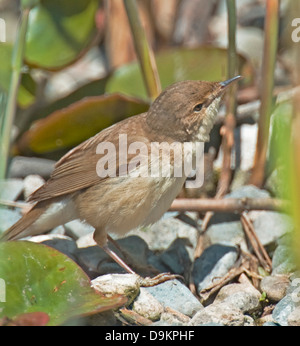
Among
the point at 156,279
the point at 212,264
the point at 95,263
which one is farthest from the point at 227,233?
the point at 95,263

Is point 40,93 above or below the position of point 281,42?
below

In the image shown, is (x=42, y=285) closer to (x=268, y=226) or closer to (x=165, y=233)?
(x=165, y=233)

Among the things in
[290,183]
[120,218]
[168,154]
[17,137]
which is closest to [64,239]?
[120,218]

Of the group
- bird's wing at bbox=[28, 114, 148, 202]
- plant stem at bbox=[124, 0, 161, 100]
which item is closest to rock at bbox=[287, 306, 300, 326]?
bird's wing at bbox=[28, 114, 148, 202]

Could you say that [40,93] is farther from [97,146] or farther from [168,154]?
[168,154]

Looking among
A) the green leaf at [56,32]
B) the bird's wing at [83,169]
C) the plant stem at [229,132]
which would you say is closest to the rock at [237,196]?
the plant stem at [229,132]

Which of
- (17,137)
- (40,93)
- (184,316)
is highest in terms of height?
(40,93)

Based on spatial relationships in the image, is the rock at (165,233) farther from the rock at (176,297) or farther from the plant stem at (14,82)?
the plant stem at (14,82)
